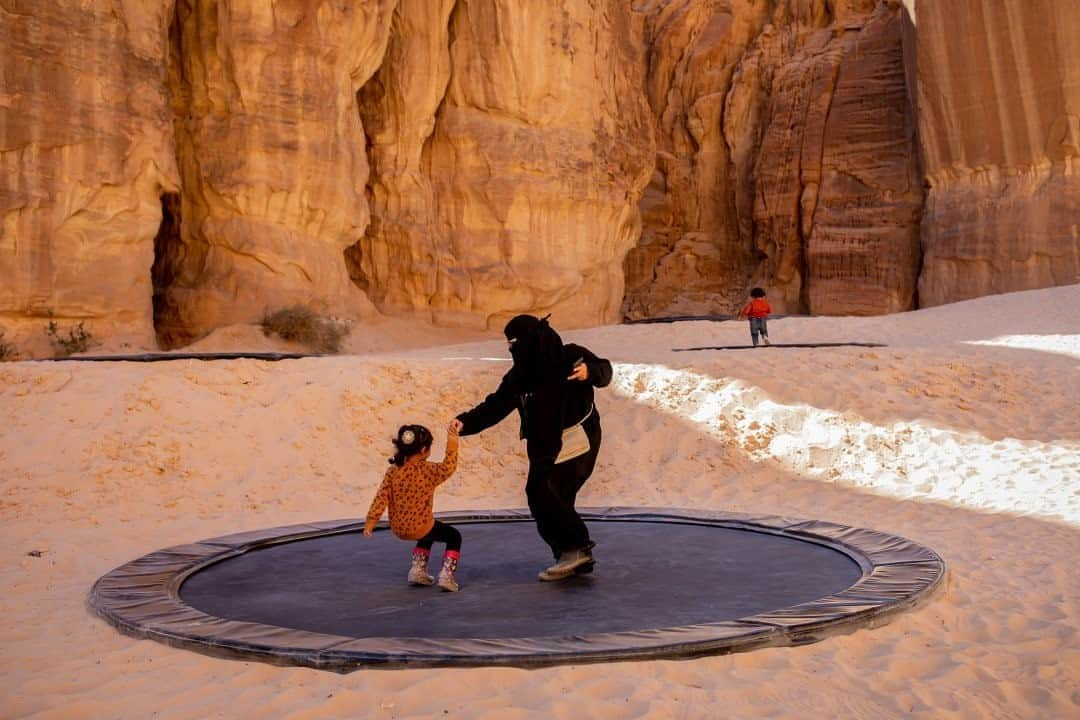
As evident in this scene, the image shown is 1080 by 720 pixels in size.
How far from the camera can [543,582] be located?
5055mm

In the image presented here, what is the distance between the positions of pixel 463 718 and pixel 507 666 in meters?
0.34

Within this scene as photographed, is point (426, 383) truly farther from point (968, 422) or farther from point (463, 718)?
point (463, 718)

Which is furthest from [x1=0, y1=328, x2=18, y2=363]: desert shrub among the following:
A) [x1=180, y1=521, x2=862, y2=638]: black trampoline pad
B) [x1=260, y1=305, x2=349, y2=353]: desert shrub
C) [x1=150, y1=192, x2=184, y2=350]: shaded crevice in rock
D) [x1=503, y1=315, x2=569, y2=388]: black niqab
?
[x1=503, y1=315, x2=569, y2=388]: black niqab

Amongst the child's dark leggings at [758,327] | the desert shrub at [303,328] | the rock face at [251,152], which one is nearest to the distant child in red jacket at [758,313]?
the child's dark leggings at [758,327]

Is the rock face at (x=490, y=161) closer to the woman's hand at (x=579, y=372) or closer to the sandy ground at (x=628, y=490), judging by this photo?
the sandy ground at (x=628, y=490)

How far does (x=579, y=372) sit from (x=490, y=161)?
61.4 ft

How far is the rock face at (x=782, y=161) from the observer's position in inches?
1088

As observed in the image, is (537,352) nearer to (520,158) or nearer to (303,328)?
(303,328)

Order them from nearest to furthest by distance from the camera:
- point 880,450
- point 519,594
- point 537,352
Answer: point 519,594 < point 537,352 < point 880,450

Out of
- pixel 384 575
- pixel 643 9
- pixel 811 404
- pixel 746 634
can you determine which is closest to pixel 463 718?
pixel 746 634

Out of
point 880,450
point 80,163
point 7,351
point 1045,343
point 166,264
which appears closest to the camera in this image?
point 880,450

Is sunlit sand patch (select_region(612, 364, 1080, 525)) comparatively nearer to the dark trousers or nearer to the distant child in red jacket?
the dark trousers

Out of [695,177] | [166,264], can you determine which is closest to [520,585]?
[166,264]

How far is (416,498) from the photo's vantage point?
5.07 metres
